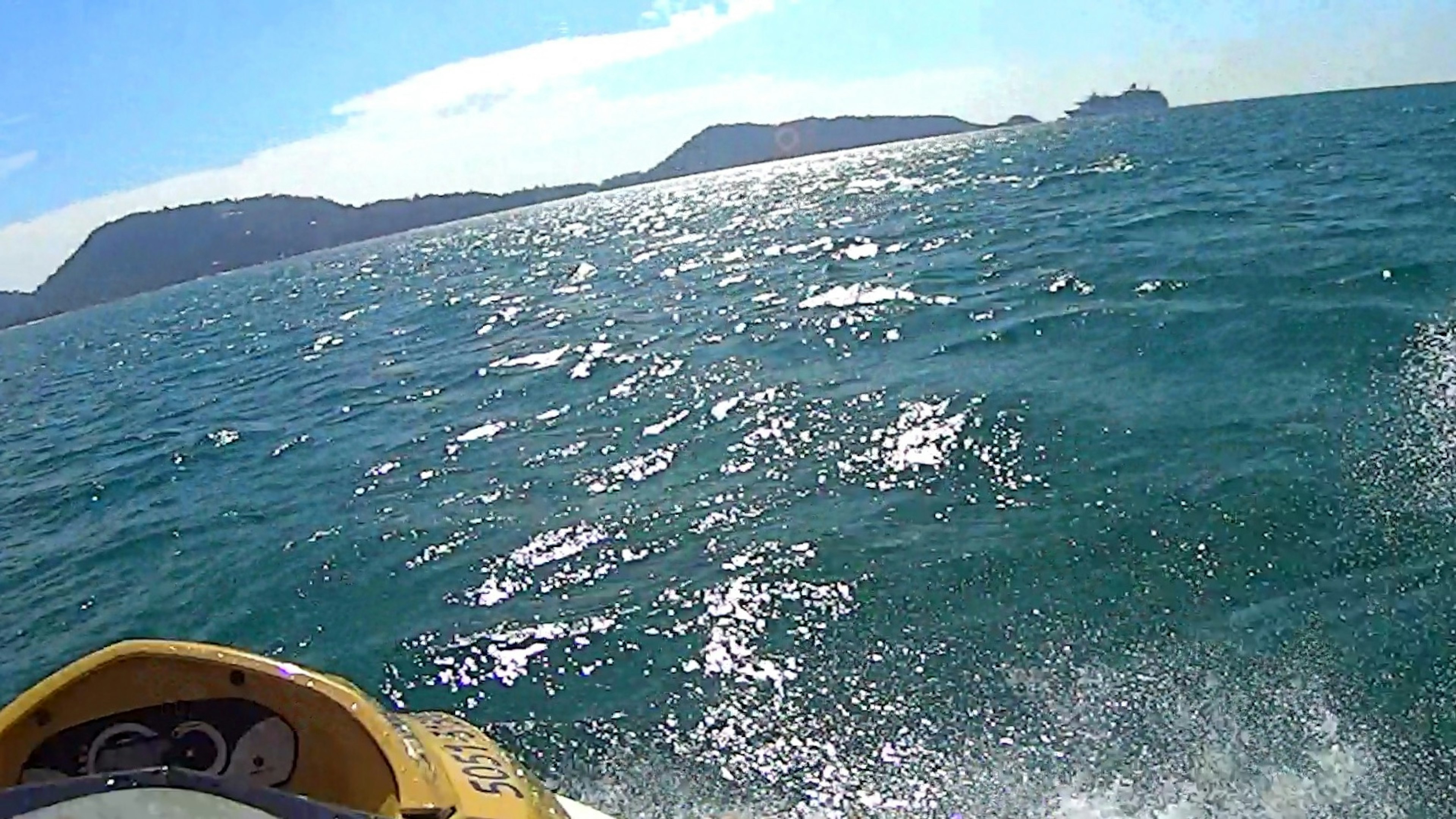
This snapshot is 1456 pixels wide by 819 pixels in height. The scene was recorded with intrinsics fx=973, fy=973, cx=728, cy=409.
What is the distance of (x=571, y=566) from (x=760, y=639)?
12.2 feet

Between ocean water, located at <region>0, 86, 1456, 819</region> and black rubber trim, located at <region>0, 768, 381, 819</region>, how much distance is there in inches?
226

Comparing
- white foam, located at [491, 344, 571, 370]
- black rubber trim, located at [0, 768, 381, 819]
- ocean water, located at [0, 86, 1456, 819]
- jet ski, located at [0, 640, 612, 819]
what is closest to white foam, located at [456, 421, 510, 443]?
ocean water, located at [0, 86, 1456, 819]

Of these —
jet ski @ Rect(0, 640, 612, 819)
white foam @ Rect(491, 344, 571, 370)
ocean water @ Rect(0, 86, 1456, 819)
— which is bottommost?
ocean water @ Rect(0, 86, 1456, 819)

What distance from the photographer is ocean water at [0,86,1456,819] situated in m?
9.05

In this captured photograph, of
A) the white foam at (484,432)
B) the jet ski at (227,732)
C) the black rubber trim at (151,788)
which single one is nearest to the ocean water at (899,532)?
the white foam at (484,432)

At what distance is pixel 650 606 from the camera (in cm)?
1243

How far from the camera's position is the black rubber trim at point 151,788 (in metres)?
3.55

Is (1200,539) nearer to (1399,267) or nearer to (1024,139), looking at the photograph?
(1399,267)

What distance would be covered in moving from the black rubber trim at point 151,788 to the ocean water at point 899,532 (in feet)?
18.8

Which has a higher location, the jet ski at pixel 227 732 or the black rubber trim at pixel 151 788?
the black rubber trim at pixel 151 788

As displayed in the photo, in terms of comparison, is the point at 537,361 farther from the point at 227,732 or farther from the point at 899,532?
the point at 227,732

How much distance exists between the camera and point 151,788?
11.6 feet

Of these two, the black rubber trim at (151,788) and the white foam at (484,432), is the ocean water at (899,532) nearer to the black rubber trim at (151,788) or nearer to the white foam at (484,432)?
the white foam at (484,432)

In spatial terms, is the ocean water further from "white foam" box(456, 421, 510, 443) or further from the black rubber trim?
the black rubber trim
